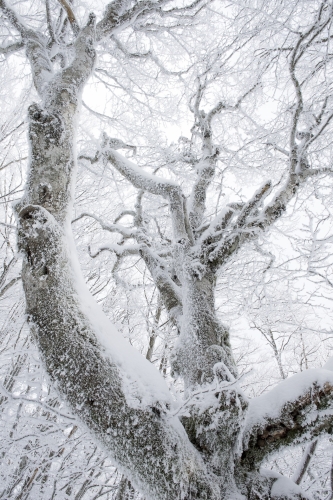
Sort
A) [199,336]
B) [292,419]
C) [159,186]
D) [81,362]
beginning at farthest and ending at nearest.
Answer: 1. [159,186]
2. [199,336]
3. [292,419]
4. [81,362]

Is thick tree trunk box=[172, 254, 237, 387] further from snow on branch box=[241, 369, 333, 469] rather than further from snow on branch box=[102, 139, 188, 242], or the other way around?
snow on branch box=[102, 139, 188, 242]

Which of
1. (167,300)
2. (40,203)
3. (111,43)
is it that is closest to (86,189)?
(111,43)

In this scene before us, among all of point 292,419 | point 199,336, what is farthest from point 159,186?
point 292,419

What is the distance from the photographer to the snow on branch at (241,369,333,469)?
1.24 metres

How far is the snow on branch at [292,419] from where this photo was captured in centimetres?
124

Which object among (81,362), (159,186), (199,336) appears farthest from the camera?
(159,186)

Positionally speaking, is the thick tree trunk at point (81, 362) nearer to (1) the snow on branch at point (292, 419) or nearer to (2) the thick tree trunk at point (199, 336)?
(1) the snow on branch at point (292, 419)

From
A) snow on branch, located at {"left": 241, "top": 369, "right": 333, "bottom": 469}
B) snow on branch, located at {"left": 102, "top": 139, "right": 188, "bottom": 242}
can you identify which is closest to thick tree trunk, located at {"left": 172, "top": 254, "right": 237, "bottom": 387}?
snow on branch, located at {"left": 241, "top": 369, "right": 333, "bottom": 469}

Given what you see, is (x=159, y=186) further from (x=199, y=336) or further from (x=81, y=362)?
(x=81, y=362)

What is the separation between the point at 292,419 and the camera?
1247 millimetres

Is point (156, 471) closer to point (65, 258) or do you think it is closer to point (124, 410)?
point (124, 410)

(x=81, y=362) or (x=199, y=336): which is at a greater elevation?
(x=199, y=336)

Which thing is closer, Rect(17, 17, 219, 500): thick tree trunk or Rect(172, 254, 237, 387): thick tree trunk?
Rect(17, 17, 219, 500): thick tree trunk

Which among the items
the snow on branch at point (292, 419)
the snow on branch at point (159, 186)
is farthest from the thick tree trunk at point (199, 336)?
the snow on branch at point (159, 186)
